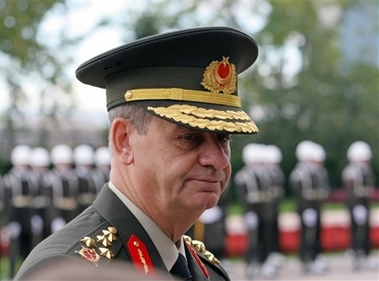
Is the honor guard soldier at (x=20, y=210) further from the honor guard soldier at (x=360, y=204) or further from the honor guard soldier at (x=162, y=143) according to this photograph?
the honor guard soldier at (x=162, y=143)

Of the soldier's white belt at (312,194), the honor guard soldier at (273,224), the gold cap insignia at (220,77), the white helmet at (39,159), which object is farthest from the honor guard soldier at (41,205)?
the gold cap insignia at (220,77)

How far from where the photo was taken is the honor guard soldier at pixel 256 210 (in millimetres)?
14109

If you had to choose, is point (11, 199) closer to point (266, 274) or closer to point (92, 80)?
point (266, 274)

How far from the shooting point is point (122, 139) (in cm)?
258

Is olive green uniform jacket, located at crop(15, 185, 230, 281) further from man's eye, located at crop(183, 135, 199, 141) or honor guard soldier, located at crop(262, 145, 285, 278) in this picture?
honor guard soldier, located at crop(262, 145, 285, 278)

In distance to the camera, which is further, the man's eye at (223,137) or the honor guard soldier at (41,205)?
the honor guard soldier at (41,205)

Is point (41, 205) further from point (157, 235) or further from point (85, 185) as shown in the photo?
point (157, 235)

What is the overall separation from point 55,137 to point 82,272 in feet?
117

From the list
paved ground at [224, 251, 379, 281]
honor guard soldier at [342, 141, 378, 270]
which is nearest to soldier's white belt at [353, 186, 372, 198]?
honor guard soldier at [342, 141, 378, 270]

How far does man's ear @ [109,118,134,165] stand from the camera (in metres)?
2.55

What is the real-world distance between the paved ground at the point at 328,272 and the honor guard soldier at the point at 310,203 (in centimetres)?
21

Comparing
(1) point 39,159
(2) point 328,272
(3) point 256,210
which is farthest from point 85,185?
(2) point 328,272

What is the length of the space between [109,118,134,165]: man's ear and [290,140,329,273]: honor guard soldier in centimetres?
1159

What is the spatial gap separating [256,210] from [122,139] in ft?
38.6
